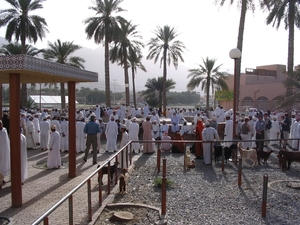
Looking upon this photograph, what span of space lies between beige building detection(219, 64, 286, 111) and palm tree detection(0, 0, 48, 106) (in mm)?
24301

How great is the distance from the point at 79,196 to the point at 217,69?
93.5ft

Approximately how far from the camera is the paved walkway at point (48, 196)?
19.8 feet

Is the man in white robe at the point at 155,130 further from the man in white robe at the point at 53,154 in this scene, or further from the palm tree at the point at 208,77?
the palm tree at the point at 208,77

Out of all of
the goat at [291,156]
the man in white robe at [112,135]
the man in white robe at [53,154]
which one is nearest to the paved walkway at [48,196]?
the man in white robe at [53,154]

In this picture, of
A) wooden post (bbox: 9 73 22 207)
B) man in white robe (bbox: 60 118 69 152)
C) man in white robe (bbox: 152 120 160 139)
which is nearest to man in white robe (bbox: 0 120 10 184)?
wooden post (bbox: 9 73 22 207)

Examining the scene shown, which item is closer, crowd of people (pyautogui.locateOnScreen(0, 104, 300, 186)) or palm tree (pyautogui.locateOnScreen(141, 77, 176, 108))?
crowd of people (pyautogui.locateOnScreen(0, 104, 300, 186))

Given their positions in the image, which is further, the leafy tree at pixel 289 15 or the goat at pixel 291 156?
the leafy tree at pixel 289 15

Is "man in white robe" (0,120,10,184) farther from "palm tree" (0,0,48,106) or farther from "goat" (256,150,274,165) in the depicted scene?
"palm tree" (0,0,48,106)

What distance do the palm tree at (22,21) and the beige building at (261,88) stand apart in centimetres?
2430

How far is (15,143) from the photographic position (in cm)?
685

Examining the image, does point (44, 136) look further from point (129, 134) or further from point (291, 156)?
point (291, 156)

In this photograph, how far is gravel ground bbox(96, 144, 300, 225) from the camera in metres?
6.36

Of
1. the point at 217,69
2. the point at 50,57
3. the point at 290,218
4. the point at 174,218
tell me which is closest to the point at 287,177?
the point at 290,218

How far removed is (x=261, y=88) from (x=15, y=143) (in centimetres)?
3776
